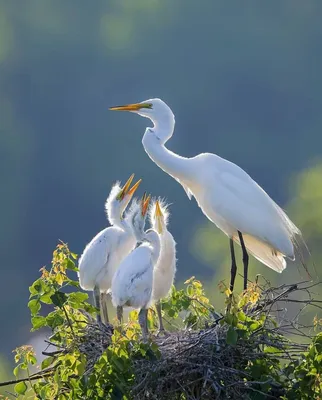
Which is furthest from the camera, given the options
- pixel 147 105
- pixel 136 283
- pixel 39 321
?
pixel 147 105

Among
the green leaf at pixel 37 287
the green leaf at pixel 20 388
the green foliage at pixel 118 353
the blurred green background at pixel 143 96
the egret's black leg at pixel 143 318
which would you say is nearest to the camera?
the green foliage at pixel 118 353

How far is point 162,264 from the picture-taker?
474 centimetres

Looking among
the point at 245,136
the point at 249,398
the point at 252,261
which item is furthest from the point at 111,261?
the point at 245,136

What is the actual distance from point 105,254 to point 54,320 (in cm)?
92

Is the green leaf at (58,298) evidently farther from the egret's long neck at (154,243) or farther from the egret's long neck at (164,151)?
the egret's long neck at (164,151)

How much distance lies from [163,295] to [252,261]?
668 cm

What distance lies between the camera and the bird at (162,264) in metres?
4.69

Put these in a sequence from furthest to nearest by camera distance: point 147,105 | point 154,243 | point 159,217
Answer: point 147,105, point 159,217, point 154,243

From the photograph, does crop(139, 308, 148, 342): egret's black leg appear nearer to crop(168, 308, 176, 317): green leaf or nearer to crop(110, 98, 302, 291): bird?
crop(168, 308, 176, 317): green leaf

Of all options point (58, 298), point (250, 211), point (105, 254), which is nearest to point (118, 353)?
point (58, 298)

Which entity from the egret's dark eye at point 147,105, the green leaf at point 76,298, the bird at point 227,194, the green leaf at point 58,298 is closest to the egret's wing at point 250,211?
the bird at point 227,194

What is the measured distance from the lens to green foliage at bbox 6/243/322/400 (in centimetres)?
345

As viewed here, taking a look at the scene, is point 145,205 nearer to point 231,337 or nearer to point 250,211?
point 250,211

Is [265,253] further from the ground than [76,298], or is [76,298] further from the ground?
[265,253]
